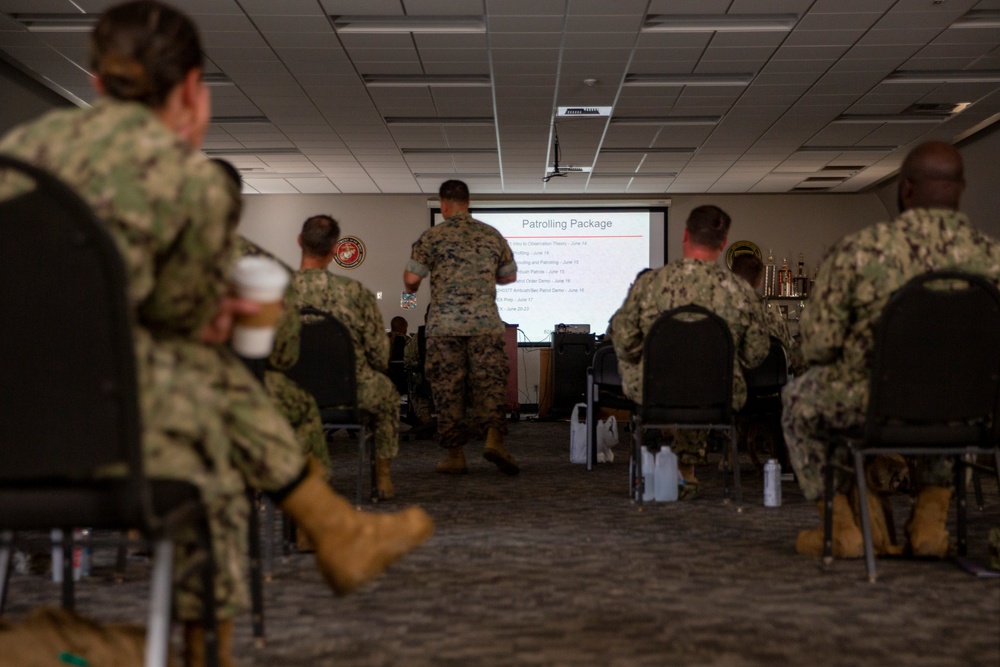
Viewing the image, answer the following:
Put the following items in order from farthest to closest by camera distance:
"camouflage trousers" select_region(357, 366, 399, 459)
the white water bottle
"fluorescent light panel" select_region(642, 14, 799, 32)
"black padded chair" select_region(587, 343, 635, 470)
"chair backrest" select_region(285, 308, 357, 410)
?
"fluorescent light panel" select_region(642, 14, 799, 32), "black padded chair" select_region(587, 343, 635, 470), the white water bottle, "camouflage trousers" select_region(357, 366, 399, 459), "chair backrest" select_region(285, 308, 357, 410)

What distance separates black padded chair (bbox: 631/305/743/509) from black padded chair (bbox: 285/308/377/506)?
1207mm

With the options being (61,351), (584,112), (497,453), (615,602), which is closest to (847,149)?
(584,112)

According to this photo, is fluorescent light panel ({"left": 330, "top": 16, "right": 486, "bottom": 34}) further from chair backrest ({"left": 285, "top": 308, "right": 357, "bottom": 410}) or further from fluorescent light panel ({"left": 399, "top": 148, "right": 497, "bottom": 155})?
fluorescent light panel ({"left": 399, "top": 148, "right": 497, "bottom": 155})

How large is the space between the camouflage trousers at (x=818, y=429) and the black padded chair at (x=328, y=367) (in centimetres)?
167

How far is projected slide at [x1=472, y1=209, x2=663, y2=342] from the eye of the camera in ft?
42.6

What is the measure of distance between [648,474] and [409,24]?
3.63 meters

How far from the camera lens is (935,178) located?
281 centimetres

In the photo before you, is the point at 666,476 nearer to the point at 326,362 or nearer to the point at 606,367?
the point at 606,367

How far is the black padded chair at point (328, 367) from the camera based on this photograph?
3734 mm

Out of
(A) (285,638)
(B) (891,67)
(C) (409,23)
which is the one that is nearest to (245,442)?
(A) (285,638)

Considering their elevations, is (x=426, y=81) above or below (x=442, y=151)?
below

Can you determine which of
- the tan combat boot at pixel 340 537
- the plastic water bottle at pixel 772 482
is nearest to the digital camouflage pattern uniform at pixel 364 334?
the plastic water bottle at pixel 772 482

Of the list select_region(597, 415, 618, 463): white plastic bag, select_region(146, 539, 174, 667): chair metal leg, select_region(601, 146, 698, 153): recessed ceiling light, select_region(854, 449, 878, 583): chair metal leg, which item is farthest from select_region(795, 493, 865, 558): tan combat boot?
select_region(601, 146, 698, 153): recessed ceiling light

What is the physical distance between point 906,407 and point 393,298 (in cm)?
1090
